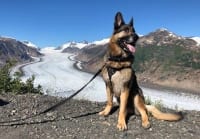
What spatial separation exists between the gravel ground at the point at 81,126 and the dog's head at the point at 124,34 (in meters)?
1.55

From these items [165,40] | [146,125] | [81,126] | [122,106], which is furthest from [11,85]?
[165,40]

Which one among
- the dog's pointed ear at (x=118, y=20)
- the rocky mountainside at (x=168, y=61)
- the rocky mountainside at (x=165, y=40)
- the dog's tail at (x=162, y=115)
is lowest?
the dog's tail at (x=162, y=115)

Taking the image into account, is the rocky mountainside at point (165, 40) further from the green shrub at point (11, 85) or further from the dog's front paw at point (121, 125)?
the dog's front paw at point (121, 125)

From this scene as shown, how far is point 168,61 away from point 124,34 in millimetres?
36191

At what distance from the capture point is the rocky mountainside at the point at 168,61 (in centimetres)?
3754

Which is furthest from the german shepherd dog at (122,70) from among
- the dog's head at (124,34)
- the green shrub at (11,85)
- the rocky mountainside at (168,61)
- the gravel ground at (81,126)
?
the rocky mountainside at (168,61)

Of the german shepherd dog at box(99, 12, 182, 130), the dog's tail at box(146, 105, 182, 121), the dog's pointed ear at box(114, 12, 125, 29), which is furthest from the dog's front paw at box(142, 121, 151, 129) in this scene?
the dog's pointed ear at box(114, 12, 125, 29)

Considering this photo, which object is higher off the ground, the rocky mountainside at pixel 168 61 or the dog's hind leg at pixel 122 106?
the rocky mountainside at pixel 168 61

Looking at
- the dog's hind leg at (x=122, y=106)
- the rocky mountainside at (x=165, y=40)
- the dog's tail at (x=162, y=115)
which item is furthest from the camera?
the rocky mountainside at (x=165, y=40)

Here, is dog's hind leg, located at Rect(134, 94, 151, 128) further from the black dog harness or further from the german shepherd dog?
the black dog harness

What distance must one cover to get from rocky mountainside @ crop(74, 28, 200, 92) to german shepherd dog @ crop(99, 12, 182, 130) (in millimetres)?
26188

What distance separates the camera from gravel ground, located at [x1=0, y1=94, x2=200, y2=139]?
24.7 ft

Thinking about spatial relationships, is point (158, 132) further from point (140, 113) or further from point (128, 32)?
point (128, 32)

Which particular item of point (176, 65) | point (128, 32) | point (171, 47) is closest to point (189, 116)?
point (128, 32)
